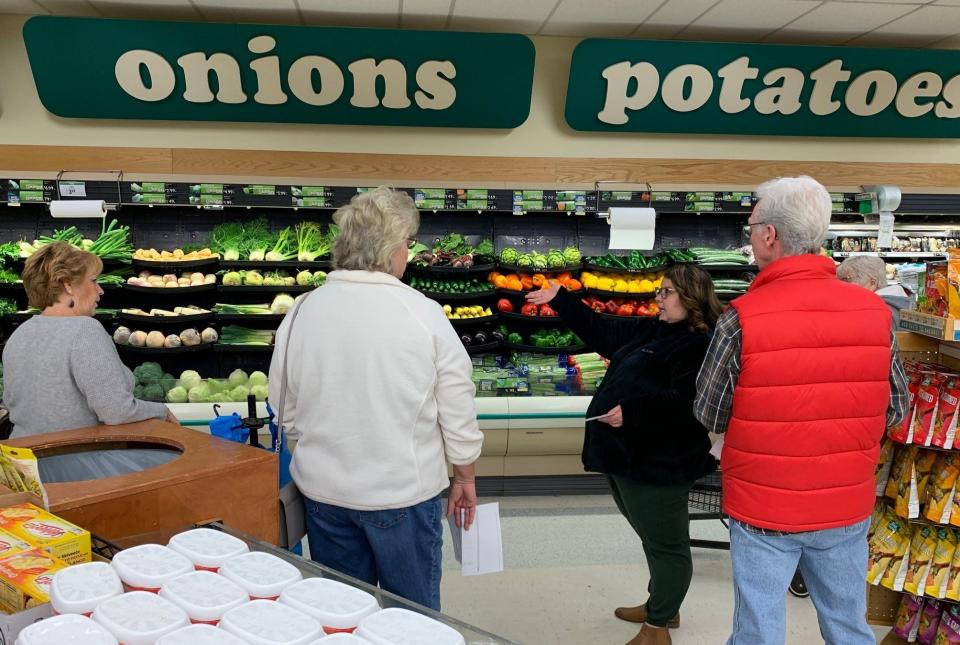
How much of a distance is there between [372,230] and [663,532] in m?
1.81

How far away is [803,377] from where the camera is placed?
6.56ft

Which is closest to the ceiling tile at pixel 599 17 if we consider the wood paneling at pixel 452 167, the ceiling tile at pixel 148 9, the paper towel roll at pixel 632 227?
the wood paneling at pixel 452 167

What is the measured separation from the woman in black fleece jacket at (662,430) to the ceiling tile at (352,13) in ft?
10.3

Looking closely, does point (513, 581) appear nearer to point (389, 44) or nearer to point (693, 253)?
point (693, 253)

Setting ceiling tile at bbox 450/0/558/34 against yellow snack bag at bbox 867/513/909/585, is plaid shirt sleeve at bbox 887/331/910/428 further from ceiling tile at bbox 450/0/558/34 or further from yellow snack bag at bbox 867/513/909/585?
ceiling tile at bbox 450/0/558/34

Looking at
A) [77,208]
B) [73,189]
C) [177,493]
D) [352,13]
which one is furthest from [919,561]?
[73,189]

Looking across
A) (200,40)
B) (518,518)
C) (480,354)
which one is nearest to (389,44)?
(200,40)

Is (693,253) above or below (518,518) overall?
above

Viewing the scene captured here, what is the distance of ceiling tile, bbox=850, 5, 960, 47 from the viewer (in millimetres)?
4902

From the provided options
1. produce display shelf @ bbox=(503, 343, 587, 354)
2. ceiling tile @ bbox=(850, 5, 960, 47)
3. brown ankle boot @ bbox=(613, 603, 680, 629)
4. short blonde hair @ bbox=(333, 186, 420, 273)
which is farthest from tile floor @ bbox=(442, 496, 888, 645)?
ceiling tile @ bbox=(850, 5, 960, 47)

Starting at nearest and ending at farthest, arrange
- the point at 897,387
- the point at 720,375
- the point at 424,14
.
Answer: the point at 720,375 → the point at 897,387 → the point at 424,14

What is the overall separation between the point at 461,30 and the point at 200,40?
6.21 ft

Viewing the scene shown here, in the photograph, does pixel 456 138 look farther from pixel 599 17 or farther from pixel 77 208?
pixel 77 208

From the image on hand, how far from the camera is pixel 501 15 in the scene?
504 centimetres
